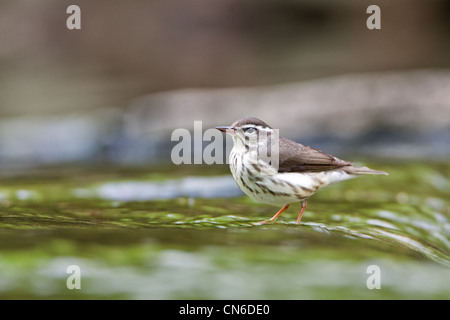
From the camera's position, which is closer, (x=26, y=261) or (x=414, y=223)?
(x=26, y=261)

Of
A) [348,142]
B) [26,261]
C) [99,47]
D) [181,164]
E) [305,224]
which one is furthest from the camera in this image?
[99,47]

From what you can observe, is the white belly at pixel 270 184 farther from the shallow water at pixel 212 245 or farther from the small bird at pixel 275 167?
the shallow water at pixel 212 245

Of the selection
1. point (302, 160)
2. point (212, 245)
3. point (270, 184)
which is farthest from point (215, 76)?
point (212, 245)

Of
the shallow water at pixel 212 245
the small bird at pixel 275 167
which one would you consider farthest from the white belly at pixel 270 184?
the shallow water at pixel 212 245

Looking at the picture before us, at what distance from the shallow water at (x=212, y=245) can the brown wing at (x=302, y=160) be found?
A: 0.41 metres

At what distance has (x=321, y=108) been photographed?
34.2 ft

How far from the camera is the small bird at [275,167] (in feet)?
17.0

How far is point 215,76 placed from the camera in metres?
17.8

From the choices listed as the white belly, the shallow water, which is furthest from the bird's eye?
the shallow water

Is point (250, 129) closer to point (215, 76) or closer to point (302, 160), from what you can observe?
point (302, 160)

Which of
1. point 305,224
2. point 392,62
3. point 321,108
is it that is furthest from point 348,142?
point 392,62

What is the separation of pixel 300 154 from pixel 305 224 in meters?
0.78

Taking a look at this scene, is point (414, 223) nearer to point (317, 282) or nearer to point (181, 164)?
point (317, 282)

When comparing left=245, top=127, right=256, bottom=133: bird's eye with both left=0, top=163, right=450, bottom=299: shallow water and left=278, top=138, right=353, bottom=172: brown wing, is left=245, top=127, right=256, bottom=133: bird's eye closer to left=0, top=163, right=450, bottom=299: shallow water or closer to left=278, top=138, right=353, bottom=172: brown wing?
left=278, top=138, right=353, bottom=172: brown wing
